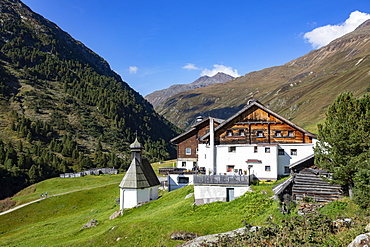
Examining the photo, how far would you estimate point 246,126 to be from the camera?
42625mm

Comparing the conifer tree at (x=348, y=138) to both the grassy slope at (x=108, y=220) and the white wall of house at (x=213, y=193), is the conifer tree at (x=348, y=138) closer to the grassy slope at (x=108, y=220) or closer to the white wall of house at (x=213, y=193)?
the grassy slope at (x=108, y=220)

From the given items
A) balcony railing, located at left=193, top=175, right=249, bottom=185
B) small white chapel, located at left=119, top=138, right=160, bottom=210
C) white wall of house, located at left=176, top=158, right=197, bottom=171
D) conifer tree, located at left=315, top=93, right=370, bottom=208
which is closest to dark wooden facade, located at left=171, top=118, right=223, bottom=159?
white wall of house, located at left=176, top=158, right=197, bottom=171

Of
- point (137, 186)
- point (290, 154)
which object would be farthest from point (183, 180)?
point (290, 154)

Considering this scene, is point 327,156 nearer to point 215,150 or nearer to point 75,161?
Result: point 215,150

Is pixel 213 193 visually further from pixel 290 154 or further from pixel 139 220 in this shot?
pixel 290 154

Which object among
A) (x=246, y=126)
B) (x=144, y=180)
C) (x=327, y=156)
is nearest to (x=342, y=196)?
Result: (x=327, y=156)

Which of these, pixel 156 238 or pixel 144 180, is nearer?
pixel 156 238

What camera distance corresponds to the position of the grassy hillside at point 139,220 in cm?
2275

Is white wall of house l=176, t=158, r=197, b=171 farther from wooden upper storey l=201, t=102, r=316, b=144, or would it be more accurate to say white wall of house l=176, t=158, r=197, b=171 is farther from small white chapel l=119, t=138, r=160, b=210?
wooden upper storey l=201, t=102, r=316, b=144

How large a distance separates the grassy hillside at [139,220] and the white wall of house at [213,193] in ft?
3.55

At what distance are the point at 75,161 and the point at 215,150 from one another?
9188 centimetres

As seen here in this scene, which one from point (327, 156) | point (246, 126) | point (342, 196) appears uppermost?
point (246, 126)

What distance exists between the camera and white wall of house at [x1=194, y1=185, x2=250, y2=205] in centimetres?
3059

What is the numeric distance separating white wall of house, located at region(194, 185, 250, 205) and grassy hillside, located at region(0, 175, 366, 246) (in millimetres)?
1082
